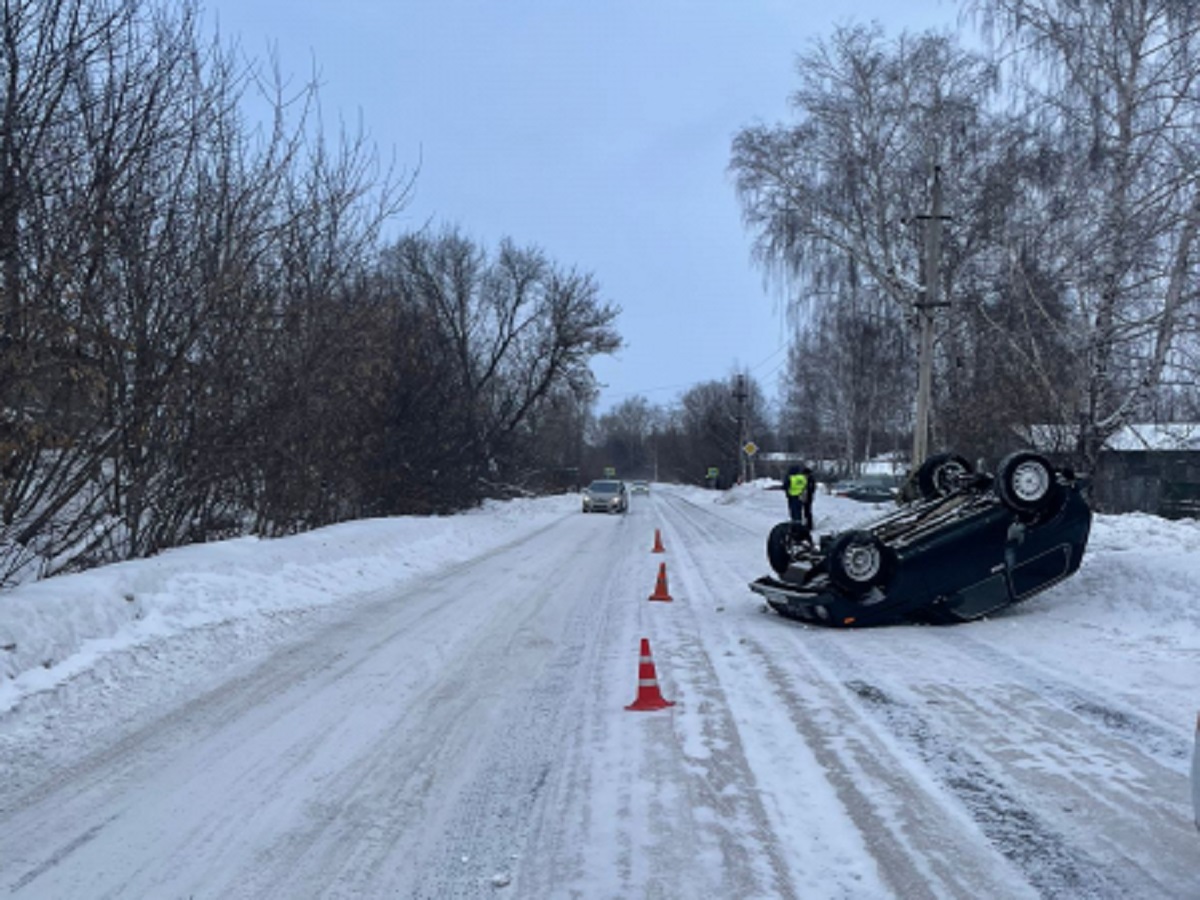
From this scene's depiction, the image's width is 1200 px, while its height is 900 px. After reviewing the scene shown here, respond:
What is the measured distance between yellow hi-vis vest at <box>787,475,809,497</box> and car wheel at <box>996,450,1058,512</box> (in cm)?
1193

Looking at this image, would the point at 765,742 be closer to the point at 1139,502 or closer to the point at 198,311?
the point at 198,311

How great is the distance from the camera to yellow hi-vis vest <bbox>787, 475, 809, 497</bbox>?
2144 cm

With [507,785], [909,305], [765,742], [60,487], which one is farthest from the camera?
[909,305]

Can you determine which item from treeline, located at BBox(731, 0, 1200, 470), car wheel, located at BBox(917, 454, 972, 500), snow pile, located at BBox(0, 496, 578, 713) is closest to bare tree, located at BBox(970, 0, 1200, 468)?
treeline, located at BBox(731, 0, 1200, 470)

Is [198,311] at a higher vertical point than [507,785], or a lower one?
higher

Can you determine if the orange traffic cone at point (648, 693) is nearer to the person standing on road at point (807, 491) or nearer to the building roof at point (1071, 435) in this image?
the person standing on road at point (807, 491)

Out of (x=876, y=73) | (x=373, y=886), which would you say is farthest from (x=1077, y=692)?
(x=876, y=73)

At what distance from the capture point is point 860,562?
9.39 m

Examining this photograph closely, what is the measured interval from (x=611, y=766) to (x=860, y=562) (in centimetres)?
481

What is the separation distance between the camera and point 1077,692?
6.84 m

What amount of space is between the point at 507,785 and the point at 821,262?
26.6 meters

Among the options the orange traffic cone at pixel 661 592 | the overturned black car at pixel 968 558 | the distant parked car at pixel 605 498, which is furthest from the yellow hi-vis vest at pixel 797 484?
the distant parked car at pixel 605 498

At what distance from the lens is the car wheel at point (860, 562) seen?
368 inches

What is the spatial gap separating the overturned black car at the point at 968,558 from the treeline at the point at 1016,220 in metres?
8.59
